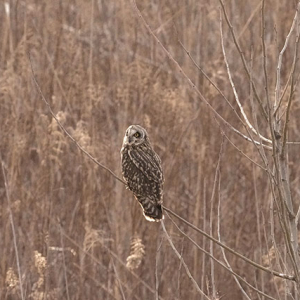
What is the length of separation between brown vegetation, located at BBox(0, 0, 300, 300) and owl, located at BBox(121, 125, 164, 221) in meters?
0.80

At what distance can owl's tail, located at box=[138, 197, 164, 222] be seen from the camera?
10.0 ft

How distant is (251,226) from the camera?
4.61m

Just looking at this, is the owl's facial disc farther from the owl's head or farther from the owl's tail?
the owl's tail

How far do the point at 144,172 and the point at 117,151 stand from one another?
1424mm

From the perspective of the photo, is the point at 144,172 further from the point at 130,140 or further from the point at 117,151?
the point at 117,151

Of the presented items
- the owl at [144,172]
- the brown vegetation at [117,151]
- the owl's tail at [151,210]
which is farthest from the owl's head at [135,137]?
the brown vegetation at [117,151]

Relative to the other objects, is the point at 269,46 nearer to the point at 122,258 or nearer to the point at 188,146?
the point at 188,146

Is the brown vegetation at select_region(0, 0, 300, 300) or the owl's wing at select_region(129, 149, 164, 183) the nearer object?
the owl's wing at select_region(129, 149, 164, 183)

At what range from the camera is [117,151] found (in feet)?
15.0

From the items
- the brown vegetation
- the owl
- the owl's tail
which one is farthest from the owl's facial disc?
the brown vegetation

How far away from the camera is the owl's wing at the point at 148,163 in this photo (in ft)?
10.3

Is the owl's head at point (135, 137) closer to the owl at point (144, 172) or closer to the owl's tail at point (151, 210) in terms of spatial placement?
the owl at point (144, 172)

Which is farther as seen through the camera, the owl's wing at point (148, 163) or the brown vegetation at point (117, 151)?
the brown vegetation at point (117, 151)

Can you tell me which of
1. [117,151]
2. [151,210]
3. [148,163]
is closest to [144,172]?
[148,163]
